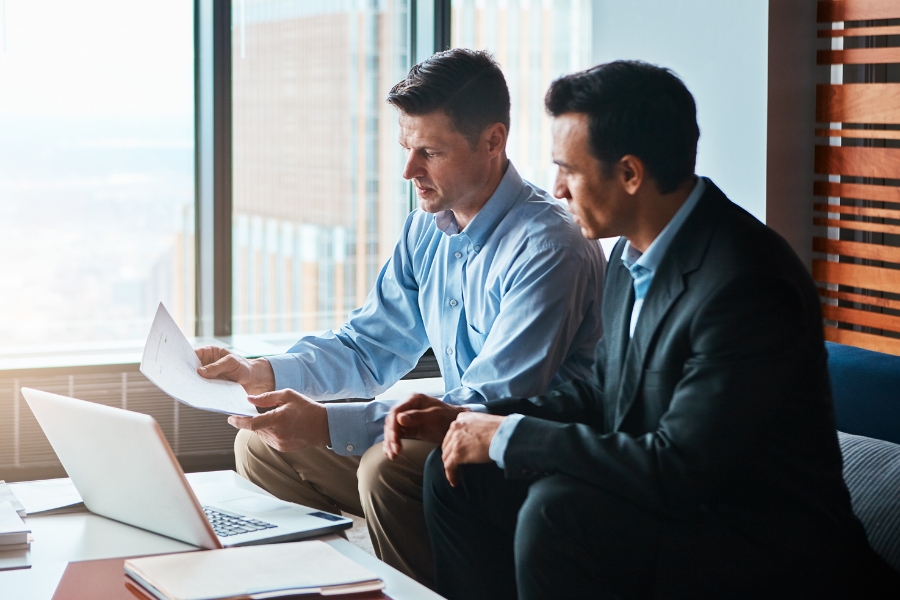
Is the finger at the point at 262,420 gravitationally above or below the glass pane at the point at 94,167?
below

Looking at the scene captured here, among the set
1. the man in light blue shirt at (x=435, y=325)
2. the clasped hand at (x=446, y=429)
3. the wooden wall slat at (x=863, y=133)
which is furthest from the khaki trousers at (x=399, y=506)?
the wooden wall slat at (x=863, y=133)

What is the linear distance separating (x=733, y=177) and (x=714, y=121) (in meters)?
0.21

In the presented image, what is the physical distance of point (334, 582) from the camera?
1317 millimetres

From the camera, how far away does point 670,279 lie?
5.00 ft

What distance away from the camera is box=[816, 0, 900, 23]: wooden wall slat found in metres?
2.92

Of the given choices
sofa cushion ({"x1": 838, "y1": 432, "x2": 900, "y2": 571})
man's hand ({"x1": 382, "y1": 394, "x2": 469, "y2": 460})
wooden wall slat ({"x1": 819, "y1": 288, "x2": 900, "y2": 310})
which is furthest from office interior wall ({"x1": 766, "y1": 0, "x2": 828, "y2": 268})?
man's hand ({"x1": 382, "y1": 394, "x2": 469, "y2": 460})

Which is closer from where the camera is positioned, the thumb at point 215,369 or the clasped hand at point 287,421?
the clasped hand at point 287,421

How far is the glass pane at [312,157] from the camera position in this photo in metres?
3.83

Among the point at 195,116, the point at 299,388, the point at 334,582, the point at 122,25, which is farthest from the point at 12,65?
the point at 334,582

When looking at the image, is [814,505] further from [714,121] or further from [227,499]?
[714,121]

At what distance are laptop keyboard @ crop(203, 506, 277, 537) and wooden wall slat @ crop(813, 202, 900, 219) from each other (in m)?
2.17

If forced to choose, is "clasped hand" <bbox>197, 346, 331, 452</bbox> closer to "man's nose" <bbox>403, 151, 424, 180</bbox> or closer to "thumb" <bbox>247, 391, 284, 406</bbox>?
"thumb" <bbox>247, 391, 284, 406</bbox>

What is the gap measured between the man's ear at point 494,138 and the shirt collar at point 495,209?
47mm

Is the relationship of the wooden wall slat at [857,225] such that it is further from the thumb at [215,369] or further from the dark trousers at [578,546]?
the thumb at [215,369]
